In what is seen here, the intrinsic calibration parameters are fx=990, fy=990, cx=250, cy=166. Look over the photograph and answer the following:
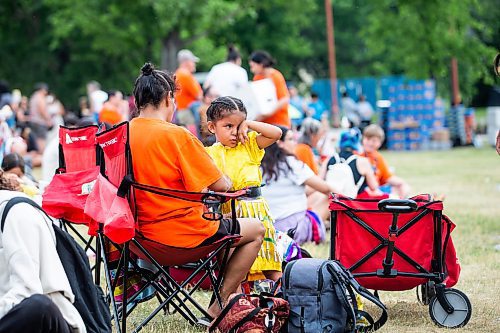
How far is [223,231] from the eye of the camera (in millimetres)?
5375

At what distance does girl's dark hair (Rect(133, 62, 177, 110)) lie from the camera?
5.39 m

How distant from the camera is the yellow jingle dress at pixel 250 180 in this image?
19.6 feet

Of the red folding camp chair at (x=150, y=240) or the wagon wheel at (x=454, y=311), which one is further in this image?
the wagon wheel at (x=454, y=311)

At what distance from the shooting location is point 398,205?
5668mm

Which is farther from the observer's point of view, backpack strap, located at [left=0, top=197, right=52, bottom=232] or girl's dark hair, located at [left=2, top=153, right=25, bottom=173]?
girl's dark hair, located at [left=2, top=153, right=25, bottom=173]

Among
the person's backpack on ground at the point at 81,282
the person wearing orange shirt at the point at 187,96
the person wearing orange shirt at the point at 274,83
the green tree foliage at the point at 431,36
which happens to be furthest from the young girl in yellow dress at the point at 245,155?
the green tree foliage at the point at 431,36

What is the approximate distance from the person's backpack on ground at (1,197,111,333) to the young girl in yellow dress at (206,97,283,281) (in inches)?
63.3

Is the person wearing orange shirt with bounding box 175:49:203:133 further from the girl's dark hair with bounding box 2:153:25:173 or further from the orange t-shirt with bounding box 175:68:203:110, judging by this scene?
the girl's dark hair with bounding box 2:153:25:173

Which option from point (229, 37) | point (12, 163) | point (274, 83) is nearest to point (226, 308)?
point (12, 163)

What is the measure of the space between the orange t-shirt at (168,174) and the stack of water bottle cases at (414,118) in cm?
2106

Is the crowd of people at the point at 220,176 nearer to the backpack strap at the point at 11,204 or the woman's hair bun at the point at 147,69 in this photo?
the woman's hair bun at the point at 147,69

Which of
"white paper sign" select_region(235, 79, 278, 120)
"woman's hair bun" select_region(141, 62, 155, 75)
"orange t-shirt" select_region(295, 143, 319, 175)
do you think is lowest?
"orange t-shirt" select_region(295, 143, 319, 175)

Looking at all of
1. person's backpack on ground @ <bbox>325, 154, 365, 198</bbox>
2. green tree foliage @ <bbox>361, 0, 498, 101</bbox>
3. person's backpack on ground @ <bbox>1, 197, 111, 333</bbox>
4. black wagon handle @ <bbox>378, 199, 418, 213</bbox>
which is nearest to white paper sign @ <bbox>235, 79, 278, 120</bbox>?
person's backpack on ground @ <bbox>325, 154, 365, 198</bbox>

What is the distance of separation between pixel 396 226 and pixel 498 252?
309 centimetres
